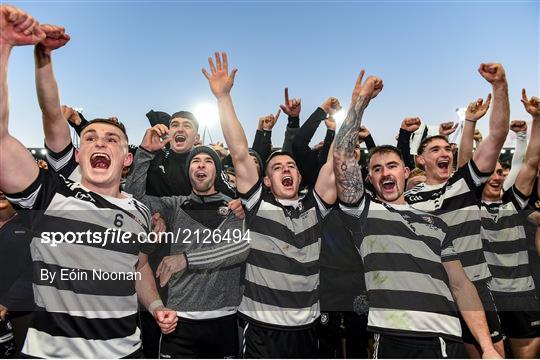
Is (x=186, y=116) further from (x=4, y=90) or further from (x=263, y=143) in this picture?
(x=4, y=90)

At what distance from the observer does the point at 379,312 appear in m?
2.95

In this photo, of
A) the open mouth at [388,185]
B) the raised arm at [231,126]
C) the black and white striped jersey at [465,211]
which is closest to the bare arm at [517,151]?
the black and white striped jersey at [465,211]

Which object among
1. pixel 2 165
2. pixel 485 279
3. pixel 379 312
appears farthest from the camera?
pixel 485 279

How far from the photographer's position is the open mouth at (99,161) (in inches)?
110

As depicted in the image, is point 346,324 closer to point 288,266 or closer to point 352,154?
point 288,266

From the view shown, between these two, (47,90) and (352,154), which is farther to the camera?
(352,154)

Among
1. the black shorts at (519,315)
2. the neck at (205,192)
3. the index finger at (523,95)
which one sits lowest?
the black shorts at (519,315)

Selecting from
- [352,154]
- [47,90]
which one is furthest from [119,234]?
[352,154]

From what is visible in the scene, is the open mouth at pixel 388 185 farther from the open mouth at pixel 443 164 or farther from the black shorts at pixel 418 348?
the open mouth at pixel 443 164

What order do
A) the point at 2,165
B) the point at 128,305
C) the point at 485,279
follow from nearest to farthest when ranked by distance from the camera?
1. the point at 2,165
2. the point at 128,305
3. the point at 485,279

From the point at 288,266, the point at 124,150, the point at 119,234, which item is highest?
the point at 124,150

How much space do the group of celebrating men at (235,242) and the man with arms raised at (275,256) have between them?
0.04ft

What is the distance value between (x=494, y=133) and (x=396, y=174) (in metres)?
1.11

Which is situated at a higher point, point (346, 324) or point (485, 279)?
point (485, 279)
